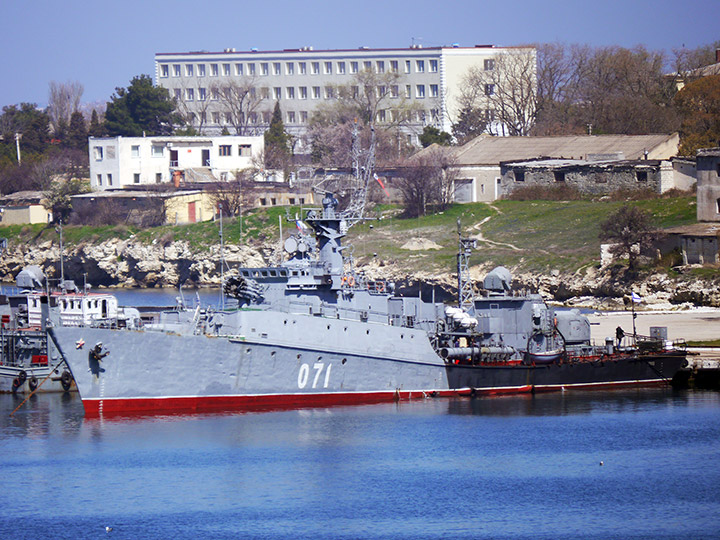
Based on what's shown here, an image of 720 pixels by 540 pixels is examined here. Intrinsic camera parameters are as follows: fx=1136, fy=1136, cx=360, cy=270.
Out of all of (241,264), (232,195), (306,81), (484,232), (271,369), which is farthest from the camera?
(306,81)

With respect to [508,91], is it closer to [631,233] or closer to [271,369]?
Result: [631,233]

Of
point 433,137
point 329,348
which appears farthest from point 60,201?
point 329,348

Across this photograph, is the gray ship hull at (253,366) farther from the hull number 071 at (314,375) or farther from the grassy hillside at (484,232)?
the grassy hillside at (484,232)

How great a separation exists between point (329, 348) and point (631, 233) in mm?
33472

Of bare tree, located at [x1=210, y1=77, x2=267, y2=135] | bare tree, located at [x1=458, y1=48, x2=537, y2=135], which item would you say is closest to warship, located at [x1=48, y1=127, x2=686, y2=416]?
bare tree, located at [x1=458, y1=48, x2=537, y2=135]

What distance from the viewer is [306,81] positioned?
136125 mm

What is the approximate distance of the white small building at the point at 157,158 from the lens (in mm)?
110500

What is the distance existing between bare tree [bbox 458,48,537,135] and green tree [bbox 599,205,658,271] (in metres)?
45.1

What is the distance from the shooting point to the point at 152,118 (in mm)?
127812

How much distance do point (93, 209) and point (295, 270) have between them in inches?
2528

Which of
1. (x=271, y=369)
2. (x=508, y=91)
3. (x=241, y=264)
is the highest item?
(x=508, y=91)

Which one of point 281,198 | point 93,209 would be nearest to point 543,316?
point 281,198

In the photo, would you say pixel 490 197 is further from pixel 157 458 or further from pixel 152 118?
pixel 157 458

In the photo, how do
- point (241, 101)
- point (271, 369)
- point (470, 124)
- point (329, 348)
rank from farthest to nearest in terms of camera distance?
point (241, 101) < point (470, 124) < point (329, 348) < point (271, 369)
